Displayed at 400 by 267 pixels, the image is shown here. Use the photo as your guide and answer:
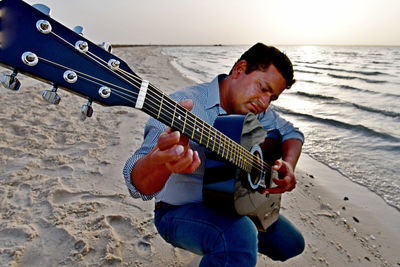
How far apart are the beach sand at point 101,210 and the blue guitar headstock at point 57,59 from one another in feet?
4.93

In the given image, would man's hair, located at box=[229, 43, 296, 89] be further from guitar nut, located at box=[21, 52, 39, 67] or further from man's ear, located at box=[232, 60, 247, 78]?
guitar nut, located at box=[21, 52, 39, 67]

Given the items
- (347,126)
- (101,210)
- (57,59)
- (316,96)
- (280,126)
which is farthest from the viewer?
(316,96)

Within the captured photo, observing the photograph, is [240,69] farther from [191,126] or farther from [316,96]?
[316,96]

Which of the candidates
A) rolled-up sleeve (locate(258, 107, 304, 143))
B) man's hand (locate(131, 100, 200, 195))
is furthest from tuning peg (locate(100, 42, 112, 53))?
rolled-up sleeve (locate(258, 107, 304, 143))

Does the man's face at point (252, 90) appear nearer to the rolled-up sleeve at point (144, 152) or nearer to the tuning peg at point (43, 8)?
the rolled-up sleeve at point (144, 152)

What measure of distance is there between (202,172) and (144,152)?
1.50 feet

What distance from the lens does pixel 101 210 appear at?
8.54 ft

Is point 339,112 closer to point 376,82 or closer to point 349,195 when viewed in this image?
point 349,195

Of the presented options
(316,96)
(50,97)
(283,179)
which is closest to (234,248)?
(283,179)

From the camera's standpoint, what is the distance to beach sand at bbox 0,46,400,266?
2145 mm

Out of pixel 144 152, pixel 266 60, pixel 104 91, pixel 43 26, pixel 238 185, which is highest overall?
pixel 43 26

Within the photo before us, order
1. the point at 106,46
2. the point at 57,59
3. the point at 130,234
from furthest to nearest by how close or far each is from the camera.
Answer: the point at 130,234 → the point at 106,46 → the point at 57,59

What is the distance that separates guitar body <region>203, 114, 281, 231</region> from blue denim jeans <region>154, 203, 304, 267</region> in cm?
8

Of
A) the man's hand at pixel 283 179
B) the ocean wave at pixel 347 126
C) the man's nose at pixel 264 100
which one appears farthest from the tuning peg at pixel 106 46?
the ocean wave at pixel 347 126
